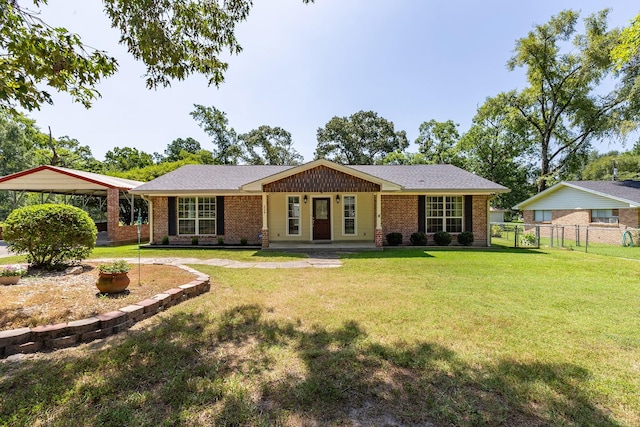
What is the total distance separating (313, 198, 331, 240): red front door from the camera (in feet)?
44.3

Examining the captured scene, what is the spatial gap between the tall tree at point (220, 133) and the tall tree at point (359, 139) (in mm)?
10575

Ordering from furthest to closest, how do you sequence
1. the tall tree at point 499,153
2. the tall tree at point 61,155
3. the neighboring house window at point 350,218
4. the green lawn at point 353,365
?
1. the tall tree at point 499,153
2. the tall tree at point 61,155
3. the neighboring house window at point 350,218
4. the green lawn at point 353,365

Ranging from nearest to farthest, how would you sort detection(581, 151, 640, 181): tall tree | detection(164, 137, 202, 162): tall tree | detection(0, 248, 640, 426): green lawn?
detection(0, 248, 640, 426): green lawn, detection(581, 151, 640, 181): tall tree, detection(164, 137, 202, 162): tall tree

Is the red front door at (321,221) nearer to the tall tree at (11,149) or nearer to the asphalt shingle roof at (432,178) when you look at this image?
the asphalt shingle roof at (432,178)

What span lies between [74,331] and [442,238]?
40.5ft

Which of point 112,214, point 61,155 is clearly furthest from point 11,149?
point 112,214

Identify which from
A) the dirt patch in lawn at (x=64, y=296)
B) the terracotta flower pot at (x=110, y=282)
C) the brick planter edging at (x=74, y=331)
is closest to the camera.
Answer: the brick planter edging at (x=74, y=331)

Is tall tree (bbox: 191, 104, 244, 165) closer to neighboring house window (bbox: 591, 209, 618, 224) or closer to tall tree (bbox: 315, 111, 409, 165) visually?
tall tree (bbox: 315, 111, 409, 165)

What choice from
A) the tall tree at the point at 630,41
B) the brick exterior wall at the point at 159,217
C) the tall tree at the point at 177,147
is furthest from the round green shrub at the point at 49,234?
the tall tree at the point at 177,147

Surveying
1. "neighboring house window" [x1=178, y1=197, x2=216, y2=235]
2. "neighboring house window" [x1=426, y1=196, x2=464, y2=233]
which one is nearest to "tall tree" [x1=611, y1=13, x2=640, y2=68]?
"neighboring house window" [x1=426, y1=196, x2=464, y2=233]

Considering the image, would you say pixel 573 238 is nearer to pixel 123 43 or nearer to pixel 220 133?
pixel 123 43

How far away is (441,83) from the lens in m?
17.0

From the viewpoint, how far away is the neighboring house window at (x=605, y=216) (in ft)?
54.6

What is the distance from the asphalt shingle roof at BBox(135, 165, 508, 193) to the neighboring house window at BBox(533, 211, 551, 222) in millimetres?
10419
